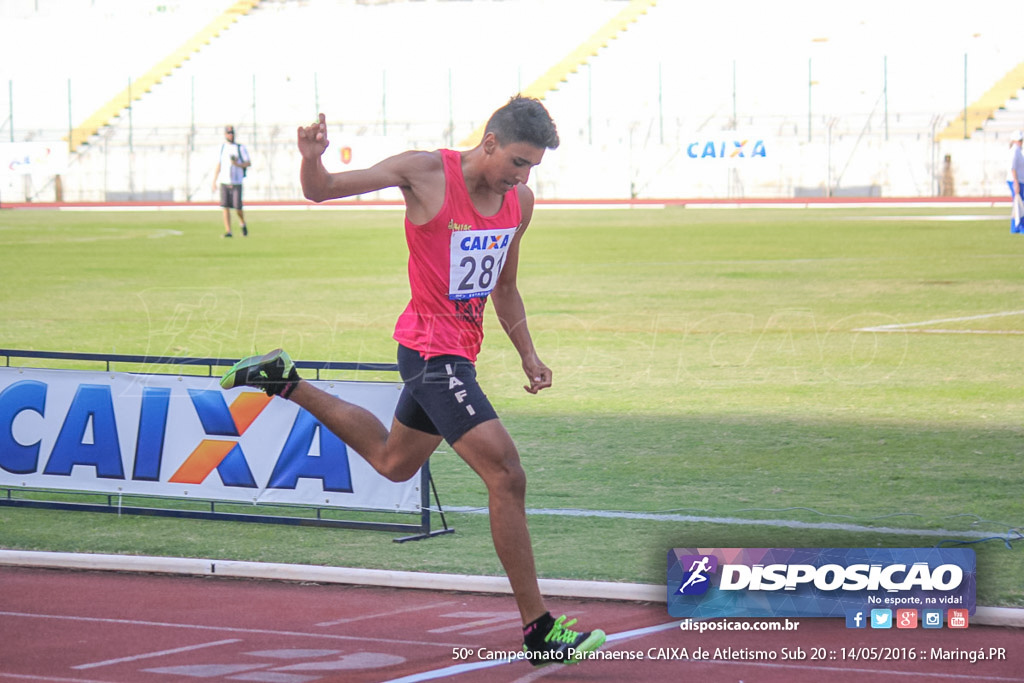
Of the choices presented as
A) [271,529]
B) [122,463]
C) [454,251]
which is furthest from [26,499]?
[454,251]

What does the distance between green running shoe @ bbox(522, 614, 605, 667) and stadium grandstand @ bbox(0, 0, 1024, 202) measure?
47.4 metres

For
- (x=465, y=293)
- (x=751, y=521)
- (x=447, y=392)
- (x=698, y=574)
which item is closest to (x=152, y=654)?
(x=447, y=392)

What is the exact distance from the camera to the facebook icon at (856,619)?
231 inches

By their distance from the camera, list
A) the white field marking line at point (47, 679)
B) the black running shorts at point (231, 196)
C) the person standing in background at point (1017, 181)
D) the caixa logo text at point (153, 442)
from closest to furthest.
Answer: the white field marking line at point (47, 679)
the caixa logo text at point (153, 442)
the person standing in background at point (1017, 181)
the black running shorts at point (231, 196)

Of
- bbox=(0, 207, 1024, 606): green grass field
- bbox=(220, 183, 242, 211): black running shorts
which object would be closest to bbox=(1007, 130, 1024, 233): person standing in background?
bbox=(0, 207, 1024, 606): green grass field

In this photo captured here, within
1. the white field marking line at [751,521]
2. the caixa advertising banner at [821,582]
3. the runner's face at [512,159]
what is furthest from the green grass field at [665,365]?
the runner's face at [512,159]

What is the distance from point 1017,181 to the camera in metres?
28.6

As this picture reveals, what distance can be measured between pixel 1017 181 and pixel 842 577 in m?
24.6

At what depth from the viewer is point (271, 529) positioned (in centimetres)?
794

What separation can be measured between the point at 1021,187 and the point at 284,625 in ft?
85.4

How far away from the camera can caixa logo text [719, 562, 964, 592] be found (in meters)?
5.88

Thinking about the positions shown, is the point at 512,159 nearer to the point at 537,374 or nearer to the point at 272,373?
the point at 537,374

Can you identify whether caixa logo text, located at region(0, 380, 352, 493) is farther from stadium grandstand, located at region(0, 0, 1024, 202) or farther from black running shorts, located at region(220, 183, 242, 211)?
stadium grandstand, located at region(0, 0, 1024, 202)

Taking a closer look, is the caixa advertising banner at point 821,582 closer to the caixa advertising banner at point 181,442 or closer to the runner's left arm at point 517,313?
the runner's left arm at point 517,313
